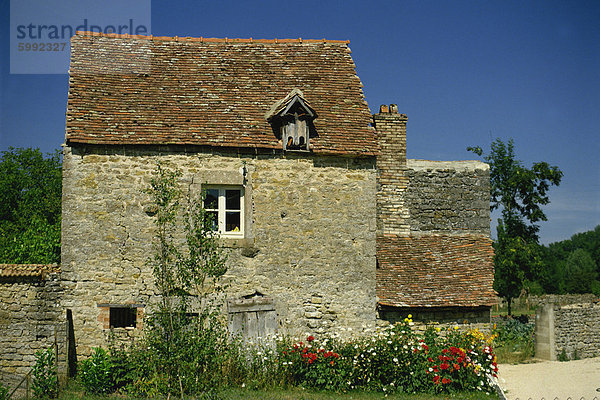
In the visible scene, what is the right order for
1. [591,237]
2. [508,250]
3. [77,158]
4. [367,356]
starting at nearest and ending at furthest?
[367,356] → [77,158] → [508,250] → [591,237]

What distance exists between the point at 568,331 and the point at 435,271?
7.52 m

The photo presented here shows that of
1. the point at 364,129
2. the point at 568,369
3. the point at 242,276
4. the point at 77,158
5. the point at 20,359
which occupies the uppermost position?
the point at 364,129

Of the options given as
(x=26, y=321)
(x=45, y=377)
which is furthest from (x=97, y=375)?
(x=26, y=321)

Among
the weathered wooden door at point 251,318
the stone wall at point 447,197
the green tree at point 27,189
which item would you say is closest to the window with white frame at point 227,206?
the weathered wooden door at point 251,318

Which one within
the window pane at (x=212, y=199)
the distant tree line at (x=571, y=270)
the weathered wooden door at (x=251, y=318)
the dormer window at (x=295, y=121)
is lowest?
the distant tree line at (x=571, y=270)

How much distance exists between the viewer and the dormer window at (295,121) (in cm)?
1221

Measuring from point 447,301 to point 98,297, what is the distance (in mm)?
7720

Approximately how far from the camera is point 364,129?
12.9m

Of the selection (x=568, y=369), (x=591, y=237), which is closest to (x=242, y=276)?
(x=568, y=369)

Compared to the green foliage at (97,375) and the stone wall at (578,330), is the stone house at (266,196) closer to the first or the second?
the green foliage at (97,375)

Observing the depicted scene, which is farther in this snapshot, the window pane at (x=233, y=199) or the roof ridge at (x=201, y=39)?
the roof ridge at (x=201, y=39)

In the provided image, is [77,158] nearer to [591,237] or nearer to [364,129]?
[364,129]

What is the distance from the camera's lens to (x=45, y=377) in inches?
396

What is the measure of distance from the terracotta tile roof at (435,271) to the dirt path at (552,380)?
6.83 ft
